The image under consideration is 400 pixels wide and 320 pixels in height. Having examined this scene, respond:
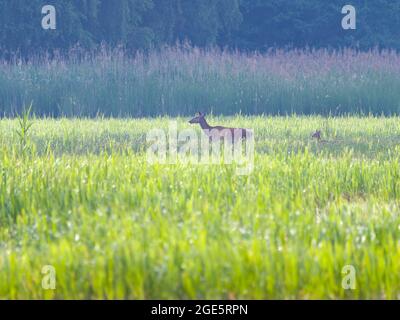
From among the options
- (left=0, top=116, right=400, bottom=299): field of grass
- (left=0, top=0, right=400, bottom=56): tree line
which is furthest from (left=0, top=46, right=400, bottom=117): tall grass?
(left=0, top=116, right=400, bottom=299): field of grass

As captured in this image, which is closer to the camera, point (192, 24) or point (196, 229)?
point (196, 229)

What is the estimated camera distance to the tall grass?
1620 centimetres

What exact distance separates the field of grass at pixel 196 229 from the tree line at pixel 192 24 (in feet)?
41.4

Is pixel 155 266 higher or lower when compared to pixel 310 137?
lower

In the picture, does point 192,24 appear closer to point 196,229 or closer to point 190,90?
point 190,90

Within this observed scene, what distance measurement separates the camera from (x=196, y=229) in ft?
14.4

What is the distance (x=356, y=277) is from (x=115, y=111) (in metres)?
12.6

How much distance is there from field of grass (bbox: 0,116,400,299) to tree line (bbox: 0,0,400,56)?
12611 mm

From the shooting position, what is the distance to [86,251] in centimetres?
404

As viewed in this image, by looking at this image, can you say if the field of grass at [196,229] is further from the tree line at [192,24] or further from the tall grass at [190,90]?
the tree line at [192,24]

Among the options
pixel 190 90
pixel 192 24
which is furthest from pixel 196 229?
pixel 192 24

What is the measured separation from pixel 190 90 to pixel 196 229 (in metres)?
12.0

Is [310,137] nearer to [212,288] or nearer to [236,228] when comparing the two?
[236,228]
